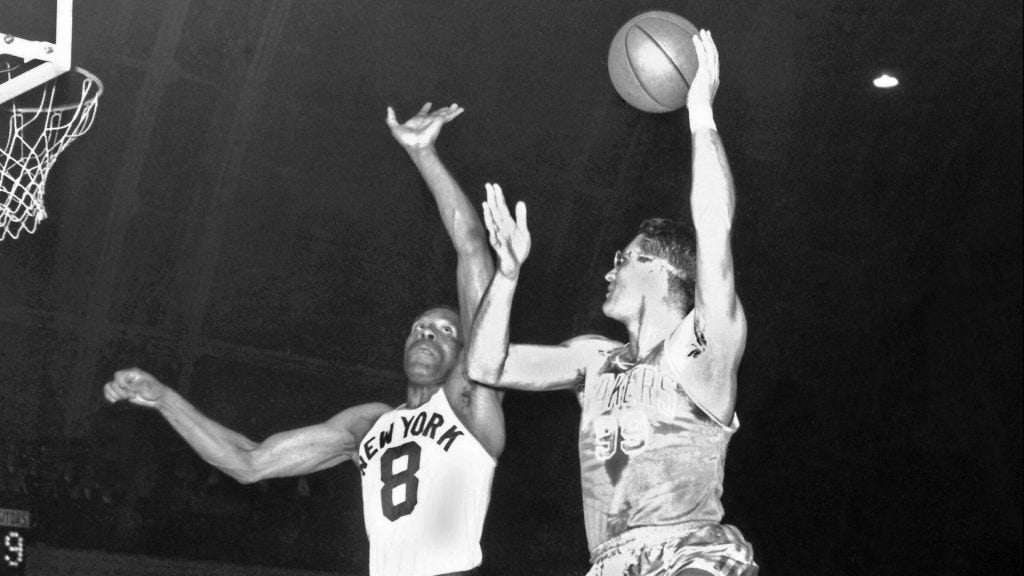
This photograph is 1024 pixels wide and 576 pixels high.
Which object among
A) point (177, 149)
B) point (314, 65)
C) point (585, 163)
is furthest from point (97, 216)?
point (585, 163)

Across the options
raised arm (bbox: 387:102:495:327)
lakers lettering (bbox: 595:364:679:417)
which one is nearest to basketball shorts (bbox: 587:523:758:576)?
lakers lettering (bbox: 595:364:679:417)

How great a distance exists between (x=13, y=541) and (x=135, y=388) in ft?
2.61

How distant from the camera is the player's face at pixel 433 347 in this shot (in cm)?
579

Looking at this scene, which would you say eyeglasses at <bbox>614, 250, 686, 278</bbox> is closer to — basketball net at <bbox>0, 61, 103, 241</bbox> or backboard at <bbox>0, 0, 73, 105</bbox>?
backboard at <bbox>0, 0, 73, 105</bbox>

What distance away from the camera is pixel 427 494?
17.9ft

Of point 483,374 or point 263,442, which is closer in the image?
point 483,374

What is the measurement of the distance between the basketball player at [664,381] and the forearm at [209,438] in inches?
63.4

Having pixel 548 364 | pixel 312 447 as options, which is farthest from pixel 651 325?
pixel 312 447

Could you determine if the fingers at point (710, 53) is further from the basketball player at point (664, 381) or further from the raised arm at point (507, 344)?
the raised arm at point (507, 344)

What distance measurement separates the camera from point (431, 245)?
6730 millimetres

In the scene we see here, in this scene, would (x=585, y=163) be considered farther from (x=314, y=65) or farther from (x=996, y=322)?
(x=996, y=322)

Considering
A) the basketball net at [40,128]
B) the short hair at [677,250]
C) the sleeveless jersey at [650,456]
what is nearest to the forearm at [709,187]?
the sleeveless jersey at [650,456]

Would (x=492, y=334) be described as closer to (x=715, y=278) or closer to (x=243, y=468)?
(x=715, y=278)

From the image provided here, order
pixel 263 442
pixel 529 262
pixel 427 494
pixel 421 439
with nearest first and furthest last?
pixel 427 494, pixel 421 439, pixel 263 442, pixel 529 262
